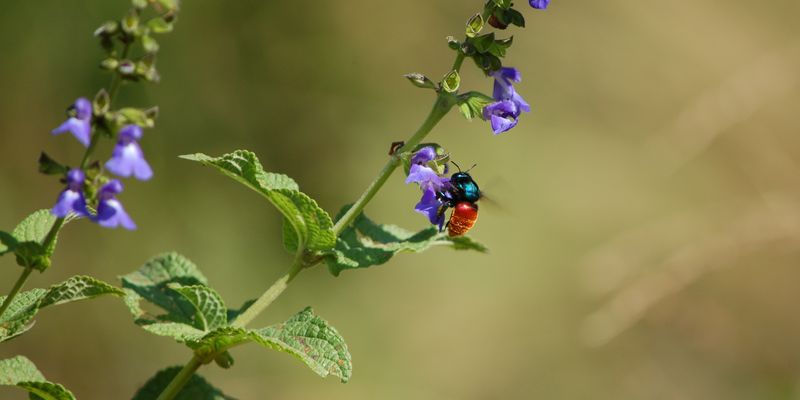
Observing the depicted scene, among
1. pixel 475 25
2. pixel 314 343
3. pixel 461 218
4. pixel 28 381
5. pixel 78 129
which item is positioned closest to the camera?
pixel 78 129

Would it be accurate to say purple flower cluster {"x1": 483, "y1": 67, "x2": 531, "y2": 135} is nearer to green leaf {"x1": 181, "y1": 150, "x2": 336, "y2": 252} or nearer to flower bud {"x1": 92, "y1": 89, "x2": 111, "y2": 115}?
green leaf {"x1": 181, "y1": 150, "x2": 336, "y2": 252}

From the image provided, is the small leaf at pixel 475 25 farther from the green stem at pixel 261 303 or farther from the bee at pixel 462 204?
the green stem at pixel 261 303

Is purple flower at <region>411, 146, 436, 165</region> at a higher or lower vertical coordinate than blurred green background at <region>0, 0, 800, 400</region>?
lower

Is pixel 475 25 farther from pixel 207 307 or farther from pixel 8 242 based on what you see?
pixel 8 242

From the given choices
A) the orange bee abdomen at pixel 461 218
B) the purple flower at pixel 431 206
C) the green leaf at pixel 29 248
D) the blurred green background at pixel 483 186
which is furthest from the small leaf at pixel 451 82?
the blurred green background at pixel 483 186

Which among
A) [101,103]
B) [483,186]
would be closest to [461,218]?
[101,103]

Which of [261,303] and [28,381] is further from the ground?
[261,303]

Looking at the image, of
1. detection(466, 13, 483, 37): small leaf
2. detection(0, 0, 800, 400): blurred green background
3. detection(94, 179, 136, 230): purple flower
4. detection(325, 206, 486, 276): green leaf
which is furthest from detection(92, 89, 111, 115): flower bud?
detection(0, 0, 800, 400): blurred green background
